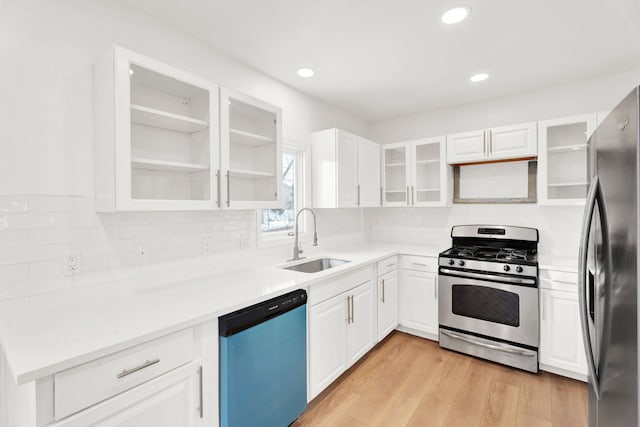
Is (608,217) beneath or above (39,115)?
beneath

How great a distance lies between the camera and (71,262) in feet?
5.10

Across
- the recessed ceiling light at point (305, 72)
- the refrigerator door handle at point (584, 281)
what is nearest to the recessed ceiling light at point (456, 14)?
the recessed ceiling light at point (305, 72)

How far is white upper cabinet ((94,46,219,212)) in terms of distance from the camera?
151cm

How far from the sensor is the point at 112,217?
171 cm

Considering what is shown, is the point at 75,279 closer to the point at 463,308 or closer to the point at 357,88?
the point at 357,88

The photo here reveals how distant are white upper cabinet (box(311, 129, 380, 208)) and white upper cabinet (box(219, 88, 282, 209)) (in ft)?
2.53

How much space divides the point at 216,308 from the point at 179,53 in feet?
5.49

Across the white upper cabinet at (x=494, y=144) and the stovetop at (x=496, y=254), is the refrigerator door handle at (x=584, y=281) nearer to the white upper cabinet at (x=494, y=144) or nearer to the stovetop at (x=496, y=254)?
the stovetop at (x=496, y=254)

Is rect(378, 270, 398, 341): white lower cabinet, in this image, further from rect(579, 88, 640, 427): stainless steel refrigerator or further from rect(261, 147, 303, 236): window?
rect(579, 88, 640, 427): stainless steel refrigerator

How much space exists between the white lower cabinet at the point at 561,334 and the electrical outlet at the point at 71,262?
3.23 meters

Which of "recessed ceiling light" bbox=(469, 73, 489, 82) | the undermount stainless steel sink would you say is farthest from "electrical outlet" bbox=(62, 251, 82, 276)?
"recessed ceiling light" bbox=(469, 73, 489, 82)

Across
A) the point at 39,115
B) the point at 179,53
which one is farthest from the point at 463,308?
the point at 39,115

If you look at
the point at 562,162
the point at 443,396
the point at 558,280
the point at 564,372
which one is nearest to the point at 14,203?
the point at 443,396

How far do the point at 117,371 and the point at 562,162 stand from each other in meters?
3.56
